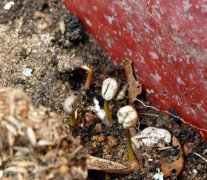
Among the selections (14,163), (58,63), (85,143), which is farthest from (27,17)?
(14,163)

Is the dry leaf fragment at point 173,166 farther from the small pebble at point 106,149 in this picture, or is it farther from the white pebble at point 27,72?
the white pebble at point 27,72

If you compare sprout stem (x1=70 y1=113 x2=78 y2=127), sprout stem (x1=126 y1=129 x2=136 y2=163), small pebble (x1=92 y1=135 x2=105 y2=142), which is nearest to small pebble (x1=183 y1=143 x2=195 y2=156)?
sprout stem (x1=126 y1=129 x2=136 y2=163)

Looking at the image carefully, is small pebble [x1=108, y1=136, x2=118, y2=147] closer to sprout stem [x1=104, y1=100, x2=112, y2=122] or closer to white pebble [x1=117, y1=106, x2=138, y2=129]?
sprout stem [x1=104, y1=100, x2=112, y2=122]

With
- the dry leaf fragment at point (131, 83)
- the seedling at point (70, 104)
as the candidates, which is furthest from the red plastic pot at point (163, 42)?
the seedling at point (70, 104)

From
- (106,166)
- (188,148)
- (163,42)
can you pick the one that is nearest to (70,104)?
(106,166)

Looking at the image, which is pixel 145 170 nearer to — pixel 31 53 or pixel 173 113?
pixel 173 113
